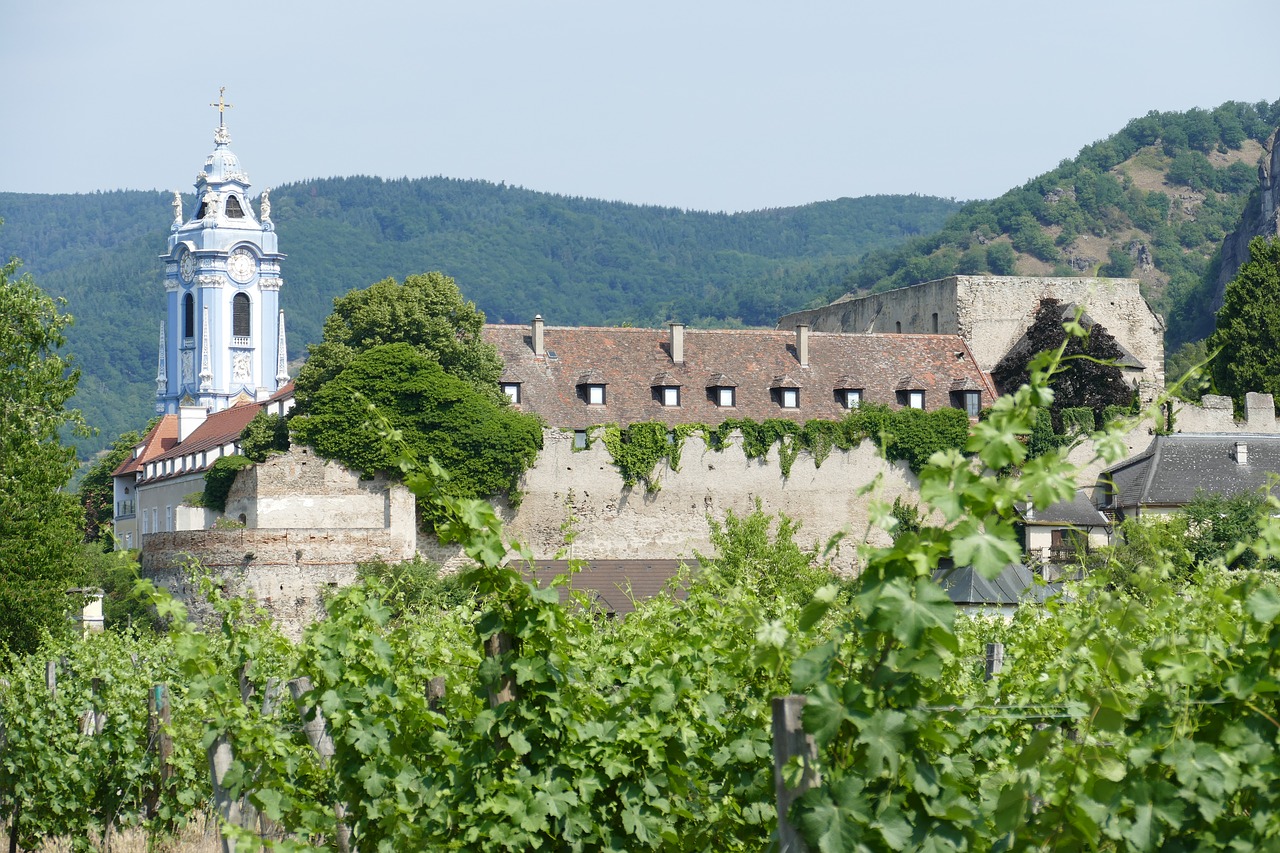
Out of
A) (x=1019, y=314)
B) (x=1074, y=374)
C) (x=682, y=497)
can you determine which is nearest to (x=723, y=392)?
(x=682, y=497)

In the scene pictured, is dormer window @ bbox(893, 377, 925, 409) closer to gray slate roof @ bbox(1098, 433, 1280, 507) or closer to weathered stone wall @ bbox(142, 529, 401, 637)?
gray slate roof @ bbox(1098, 433, 1280, 507)

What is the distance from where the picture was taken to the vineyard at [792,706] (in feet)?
16.3

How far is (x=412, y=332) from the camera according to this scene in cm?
4200

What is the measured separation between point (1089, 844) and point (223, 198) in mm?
87792

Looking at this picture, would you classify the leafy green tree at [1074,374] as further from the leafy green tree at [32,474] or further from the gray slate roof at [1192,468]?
the leafy green tree at [32,474]

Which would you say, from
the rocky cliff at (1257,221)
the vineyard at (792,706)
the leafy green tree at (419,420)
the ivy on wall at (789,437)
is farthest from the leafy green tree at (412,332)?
the rocky cliff at (1257,221)

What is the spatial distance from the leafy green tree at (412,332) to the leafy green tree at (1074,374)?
14934 mm

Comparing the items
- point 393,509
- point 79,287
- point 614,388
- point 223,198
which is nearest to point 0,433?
point 393,509

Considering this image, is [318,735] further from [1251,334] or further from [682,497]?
[1251,334]

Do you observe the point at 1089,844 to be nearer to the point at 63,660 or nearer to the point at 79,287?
the point at 63,660

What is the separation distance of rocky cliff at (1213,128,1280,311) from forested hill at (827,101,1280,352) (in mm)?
7240

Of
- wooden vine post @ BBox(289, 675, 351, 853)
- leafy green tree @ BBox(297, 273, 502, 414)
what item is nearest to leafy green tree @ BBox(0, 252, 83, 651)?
leafy green tree @ BBox(297, 273, 502, 414)

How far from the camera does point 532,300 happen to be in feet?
634

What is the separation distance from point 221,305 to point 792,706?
277ft
